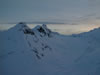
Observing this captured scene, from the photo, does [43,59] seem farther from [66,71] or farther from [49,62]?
[66,71]

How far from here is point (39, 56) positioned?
106ft

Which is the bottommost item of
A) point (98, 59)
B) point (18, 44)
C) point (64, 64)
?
point (64, 64)

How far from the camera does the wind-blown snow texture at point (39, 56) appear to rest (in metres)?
25.8

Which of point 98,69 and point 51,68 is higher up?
point 98,69

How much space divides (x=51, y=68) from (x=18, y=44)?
11875 mm

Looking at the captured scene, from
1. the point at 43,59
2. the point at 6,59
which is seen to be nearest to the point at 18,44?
the point at 6,59

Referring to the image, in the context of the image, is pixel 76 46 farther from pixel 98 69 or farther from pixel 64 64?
pixel 98 69

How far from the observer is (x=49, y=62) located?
31.7m

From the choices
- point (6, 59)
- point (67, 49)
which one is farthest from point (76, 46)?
point (6, 59)

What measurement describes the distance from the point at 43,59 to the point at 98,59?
14.9 meters

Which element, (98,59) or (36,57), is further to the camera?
(36,57)

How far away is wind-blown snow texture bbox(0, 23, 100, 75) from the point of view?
2578 cm

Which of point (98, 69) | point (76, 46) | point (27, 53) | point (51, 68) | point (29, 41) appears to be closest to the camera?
point (98, 69)

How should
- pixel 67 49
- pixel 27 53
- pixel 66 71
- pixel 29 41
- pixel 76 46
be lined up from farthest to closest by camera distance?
pixel 76 46
pixel 67 49
pixel 29 41
pixel 27 53
pixel 66 71
